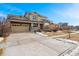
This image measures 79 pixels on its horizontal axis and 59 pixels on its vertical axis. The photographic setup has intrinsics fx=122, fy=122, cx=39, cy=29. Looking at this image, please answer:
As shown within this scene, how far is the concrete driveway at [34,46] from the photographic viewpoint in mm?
3096

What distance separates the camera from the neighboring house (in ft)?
11.5

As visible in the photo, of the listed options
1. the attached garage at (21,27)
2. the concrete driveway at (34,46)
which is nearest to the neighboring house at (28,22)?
the attached garage at (21,27)

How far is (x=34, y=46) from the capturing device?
3.33 meters

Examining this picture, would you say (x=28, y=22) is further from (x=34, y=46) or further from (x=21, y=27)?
(x=34, y=46)

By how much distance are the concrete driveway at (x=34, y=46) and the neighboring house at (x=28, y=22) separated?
188mm

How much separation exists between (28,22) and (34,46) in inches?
30.6

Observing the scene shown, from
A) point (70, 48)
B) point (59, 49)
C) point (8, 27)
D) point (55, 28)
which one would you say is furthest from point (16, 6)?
point (70, 48)

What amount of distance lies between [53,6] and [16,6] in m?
1.01

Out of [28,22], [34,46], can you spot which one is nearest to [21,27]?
[28,22]

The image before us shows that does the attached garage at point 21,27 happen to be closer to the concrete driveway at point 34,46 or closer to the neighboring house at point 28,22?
the neighboring house at point 28,22

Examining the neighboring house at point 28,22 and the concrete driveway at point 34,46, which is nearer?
the concrete driveway at point 34,46

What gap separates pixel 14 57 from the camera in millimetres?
3090

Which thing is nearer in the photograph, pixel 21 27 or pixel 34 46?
pixel 34 46

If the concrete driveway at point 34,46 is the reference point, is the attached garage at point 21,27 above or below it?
above
